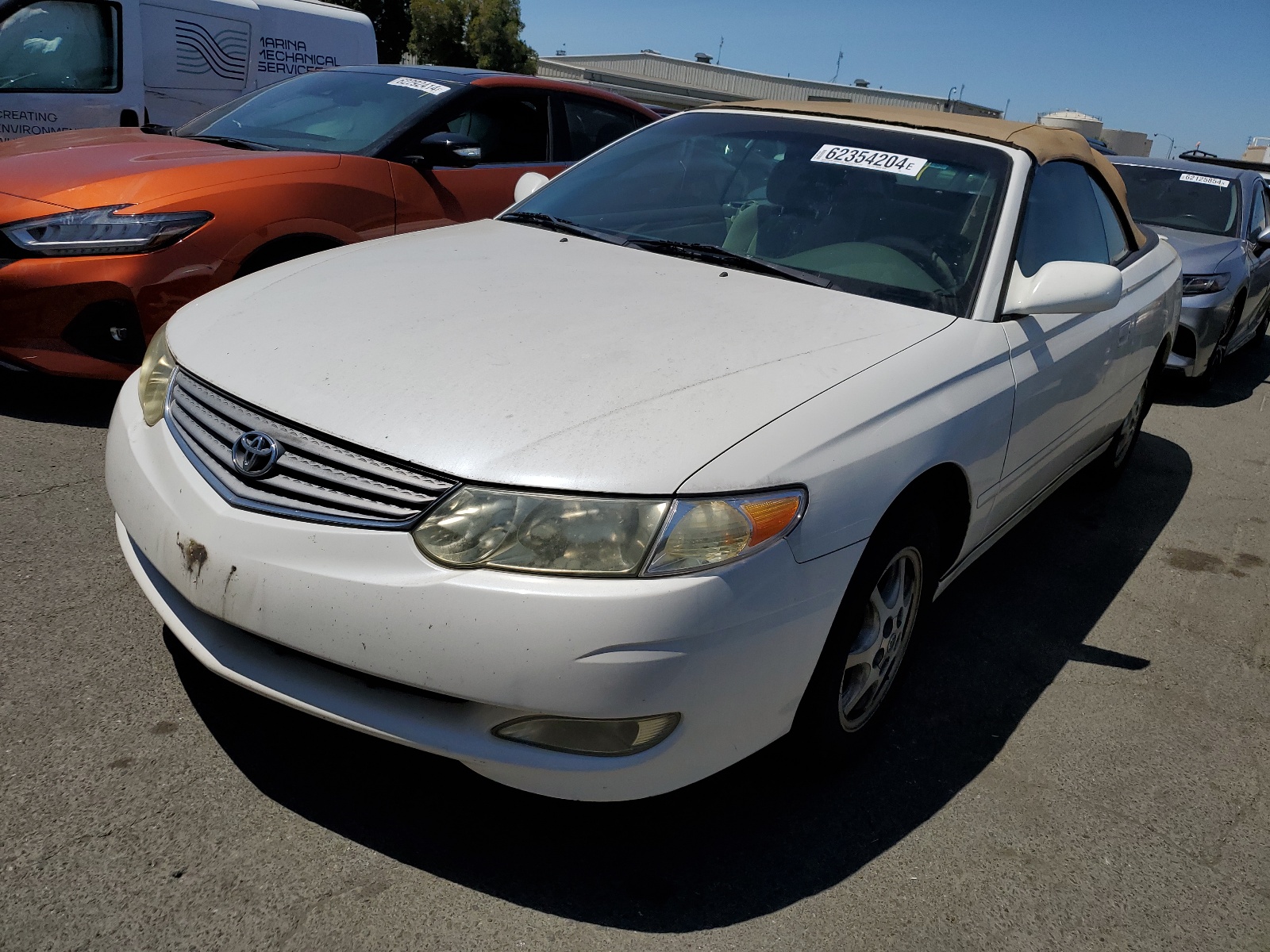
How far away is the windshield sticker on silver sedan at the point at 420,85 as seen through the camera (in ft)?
17.5

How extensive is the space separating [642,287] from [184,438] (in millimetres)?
1215

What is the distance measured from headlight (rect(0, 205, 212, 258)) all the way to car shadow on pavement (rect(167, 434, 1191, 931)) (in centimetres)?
197

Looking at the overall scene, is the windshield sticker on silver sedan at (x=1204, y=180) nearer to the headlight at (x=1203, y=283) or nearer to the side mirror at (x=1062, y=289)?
the headlight at (x=1203, y=283)

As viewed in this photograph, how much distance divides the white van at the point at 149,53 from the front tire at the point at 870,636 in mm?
5390

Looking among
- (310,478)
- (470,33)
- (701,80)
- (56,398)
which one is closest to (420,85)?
(56,398)

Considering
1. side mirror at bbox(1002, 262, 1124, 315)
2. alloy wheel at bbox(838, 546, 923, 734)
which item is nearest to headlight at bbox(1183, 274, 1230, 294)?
side mirror at bbox(1002, 262, 1124, 315)

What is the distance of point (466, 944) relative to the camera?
198 centimetres

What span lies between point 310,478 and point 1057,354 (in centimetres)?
223

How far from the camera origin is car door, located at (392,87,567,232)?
4.99 m

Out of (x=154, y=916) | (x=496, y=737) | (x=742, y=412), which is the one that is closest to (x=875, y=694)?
(x=742, y=412)

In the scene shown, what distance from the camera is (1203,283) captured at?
713 centimetres

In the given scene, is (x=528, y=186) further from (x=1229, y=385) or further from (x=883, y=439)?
(x=1229, y=385)

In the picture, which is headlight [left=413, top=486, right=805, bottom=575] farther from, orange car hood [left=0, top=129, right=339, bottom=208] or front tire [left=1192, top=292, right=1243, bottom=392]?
front tire [left=1192, top=292, right=1243, bottom=392]

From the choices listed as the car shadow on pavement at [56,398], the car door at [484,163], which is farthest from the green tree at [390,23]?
the car shadow on pavement at [56,398]
